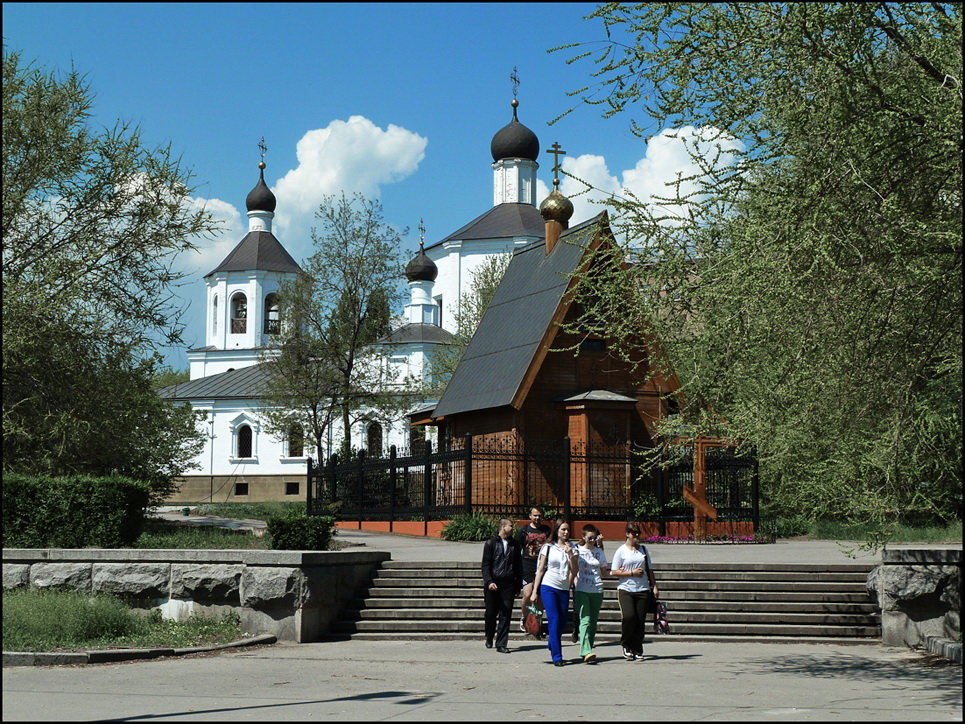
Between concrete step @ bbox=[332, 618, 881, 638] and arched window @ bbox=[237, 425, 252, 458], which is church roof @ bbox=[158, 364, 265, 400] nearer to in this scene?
arched window @ bbox=[237, 425, 252, 458]

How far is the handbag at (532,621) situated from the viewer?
1316 cm

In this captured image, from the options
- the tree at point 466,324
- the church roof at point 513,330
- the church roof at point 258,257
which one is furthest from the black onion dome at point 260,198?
the church roof at point 513,330

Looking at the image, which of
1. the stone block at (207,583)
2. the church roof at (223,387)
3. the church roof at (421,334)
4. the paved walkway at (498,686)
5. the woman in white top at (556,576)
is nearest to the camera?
the paved walkway at (498,686)

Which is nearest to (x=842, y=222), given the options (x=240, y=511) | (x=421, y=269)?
(x=240, y=511)

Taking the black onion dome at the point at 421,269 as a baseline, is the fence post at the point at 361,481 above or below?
below

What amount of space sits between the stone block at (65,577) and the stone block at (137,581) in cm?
18

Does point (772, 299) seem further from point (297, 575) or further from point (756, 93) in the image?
point (297, 575)

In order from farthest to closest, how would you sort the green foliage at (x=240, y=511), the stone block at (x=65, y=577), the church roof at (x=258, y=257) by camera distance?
the church roof at (x=258, y=257)
the green foliage at (x=240, y=511)
the stone block at (x=65, y=577)

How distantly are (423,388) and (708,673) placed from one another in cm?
4261

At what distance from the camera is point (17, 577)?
15797 millimetres

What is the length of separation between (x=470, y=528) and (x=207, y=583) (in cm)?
902

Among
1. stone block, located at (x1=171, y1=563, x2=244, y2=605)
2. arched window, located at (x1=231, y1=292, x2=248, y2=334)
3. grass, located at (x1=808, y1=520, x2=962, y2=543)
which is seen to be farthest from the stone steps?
arched window, located at (x1=231, y1=292, x2=248, y2=334)

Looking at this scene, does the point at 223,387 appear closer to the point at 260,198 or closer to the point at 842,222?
the point at 260,198

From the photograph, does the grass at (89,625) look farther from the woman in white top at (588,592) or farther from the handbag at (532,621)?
the woman in white top at (588,592)
